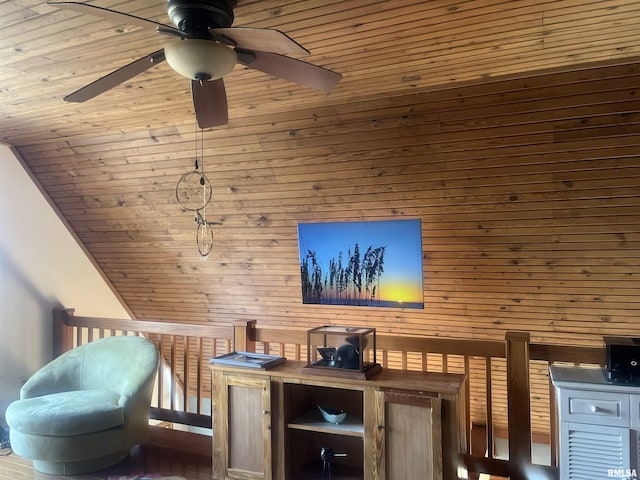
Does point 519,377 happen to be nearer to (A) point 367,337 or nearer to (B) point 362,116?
(A) point 367,337

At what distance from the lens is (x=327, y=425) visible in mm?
3062

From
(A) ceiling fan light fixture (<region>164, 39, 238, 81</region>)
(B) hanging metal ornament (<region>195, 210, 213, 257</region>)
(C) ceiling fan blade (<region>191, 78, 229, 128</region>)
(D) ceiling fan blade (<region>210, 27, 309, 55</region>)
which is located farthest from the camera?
(B) hanging metal ornament (<region>195, 210, 213, 257</region>)

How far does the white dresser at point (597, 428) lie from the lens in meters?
2.53

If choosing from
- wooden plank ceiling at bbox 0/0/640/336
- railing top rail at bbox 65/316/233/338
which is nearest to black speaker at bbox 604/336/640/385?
wooden plank ceiling at bbox 0/0/640/336

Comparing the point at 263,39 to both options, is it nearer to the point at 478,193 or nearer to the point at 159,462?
the point at 478,193

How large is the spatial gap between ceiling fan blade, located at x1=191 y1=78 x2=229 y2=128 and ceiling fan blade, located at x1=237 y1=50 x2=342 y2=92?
0.78 ft

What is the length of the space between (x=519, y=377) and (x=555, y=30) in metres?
1.85

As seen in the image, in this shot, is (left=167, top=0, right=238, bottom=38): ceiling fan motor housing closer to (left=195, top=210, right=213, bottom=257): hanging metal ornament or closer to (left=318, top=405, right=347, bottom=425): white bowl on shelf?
(left=318, top=405, right=347, bottom=425): white bowl on shelf

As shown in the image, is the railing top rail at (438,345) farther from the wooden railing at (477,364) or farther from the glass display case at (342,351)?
the glass display case at (342,351)

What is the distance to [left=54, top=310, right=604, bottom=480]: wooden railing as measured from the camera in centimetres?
296

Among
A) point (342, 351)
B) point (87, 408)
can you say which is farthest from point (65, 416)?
point (342, 351)

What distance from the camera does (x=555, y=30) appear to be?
2354 millimetres

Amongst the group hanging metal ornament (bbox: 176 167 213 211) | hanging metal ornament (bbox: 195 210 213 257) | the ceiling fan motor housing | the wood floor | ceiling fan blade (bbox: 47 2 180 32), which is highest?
the ceiling fan motor housing

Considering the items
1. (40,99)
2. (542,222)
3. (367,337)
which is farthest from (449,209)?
(40,99)
